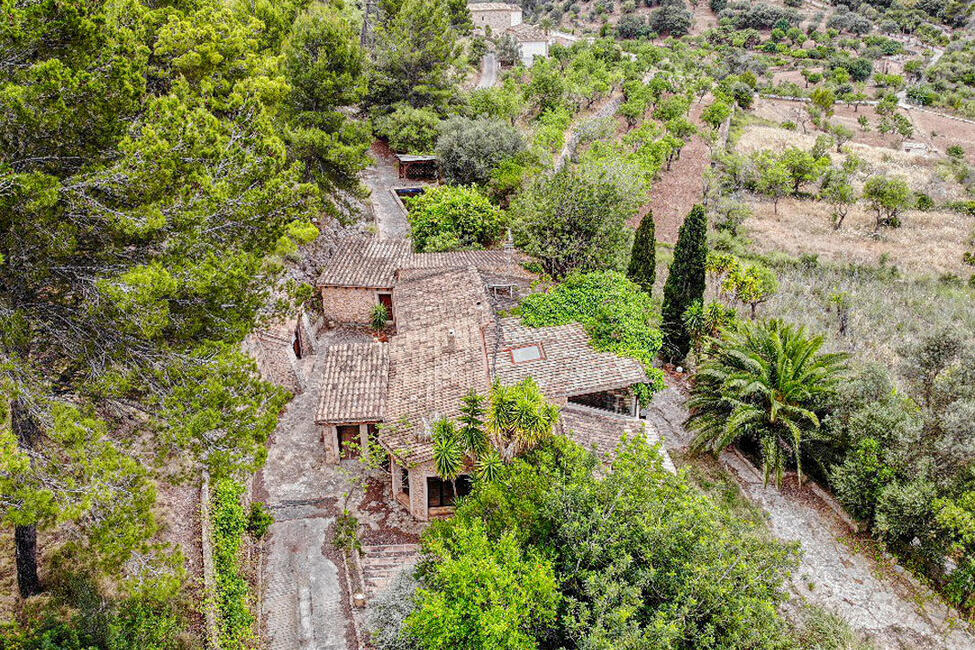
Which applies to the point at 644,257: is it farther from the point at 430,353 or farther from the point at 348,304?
the point at 348,304

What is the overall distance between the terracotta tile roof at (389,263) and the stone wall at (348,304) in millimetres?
526

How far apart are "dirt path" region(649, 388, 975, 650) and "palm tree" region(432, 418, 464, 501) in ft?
29.9

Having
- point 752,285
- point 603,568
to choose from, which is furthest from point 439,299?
point 603,568

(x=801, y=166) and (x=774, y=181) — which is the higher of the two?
(x=801, y=166)

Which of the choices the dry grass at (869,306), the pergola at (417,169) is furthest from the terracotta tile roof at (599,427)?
the pergola at (417,169)

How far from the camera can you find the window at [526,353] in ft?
75.1

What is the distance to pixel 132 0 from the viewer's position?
547 inches

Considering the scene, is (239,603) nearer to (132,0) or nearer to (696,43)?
(132,0)

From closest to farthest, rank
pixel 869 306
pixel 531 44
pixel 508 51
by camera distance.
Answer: pixel 869 306 < pixel 508 51 < pixel 531 44

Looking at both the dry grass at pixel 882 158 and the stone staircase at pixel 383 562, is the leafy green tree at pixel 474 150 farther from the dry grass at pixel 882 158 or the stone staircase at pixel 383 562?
the dry grass at pixel 882 158

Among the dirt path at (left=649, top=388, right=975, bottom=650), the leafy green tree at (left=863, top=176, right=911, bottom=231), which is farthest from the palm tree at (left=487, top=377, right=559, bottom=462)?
the leafy green tree at (left=863, top=176, right=911, bottom=231)

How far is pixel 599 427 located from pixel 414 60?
34.6 m

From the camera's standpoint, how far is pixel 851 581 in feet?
64.3

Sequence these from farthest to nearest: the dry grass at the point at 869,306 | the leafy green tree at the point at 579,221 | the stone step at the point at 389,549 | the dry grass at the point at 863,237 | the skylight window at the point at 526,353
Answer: the dry grass at the point at 863,237, the leafy green tree at the point at 579,221, the dry grass at the point at 869,306, the skylight window at the point at 526,353, the stone step at the point at 389,549
